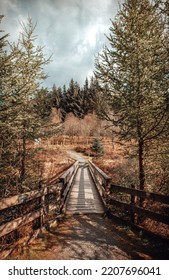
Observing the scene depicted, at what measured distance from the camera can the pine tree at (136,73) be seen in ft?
21.2

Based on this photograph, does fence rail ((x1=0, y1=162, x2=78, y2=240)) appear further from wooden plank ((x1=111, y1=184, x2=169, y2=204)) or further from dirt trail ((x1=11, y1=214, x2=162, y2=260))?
wooden plank ((x1=111, y1=184, x2=169, y2=204))

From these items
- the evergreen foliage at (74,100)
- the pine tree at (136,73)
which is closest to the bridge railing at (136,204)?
the pine tree at (136,73)

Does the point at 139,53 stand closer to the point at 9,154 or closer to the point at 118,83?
the point at 118,83

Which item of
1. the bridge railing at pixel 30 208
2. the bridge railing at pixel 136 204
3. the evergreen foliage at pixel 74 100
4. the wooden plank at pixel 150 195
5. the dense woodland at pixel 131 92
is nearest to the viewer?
the bridge railing at pixel 30 208

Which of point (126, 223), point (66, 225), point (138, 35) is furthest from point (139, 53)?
point (66, 225)

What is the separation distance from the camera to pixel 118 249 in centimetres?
454

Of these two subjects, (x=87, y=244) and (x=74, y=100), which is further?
(x=74, y=100)

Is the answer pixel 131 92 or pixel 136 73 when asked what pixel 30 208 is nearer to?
pixel 131 92

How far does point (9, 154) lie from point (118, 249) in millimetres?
5429

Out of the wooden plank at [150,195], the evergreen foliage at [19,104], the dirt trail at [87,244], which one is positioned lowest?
the dirt trail at [87,244]

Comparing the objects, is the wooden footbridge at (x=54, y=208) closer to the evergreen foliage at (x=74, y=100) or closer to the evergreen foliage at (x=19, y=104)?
the evergreen foliage at (x=19, y=104)

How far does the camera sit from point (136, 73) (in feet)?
22.1

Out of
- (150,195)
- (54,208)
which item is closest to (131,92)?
(150,195)

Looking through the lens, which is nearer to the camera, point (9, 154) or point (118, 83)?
point (118, 83)
